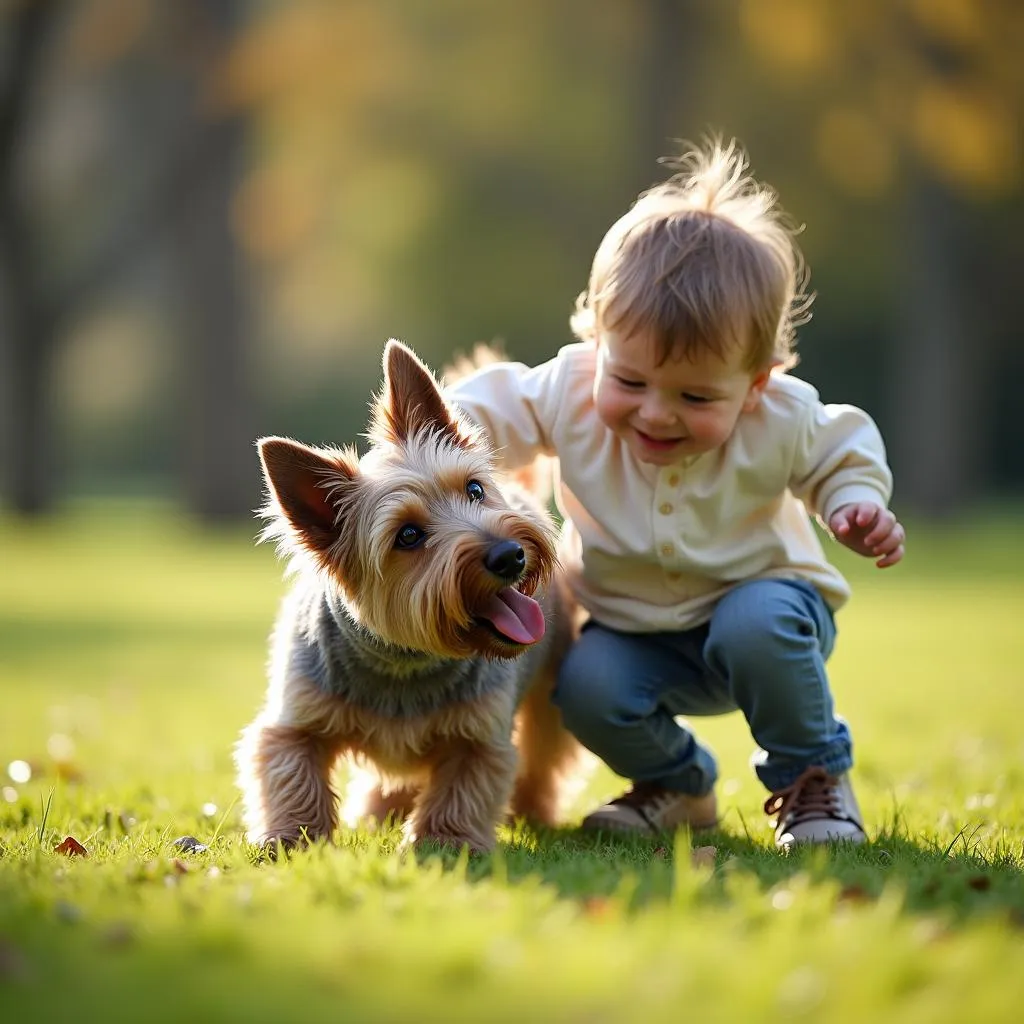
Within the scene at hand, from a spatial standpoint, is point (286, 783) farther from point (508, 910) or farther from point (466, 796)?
point (508, 910)

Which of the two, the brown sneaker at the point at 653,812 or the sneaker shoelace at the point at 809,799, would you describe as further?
the brown sneaker at the point at 653,812

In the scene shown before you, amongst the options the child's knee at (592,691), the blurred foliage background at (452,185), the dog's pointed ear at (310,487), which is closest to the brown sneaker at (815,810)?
the child's knee at (592,691)

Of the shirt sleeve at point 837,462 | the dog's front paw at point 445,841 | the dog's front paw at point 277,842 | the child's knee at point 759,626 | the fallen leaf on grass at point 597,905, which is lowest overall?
the dog's front paw at point 277,842

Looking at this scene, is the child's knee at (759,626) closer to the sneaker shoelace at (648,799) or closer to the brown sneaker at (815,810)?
the brown sneaker at (815,810)

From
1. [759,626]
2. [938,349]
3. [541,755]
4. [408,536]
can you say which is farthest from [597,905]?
[938,349]

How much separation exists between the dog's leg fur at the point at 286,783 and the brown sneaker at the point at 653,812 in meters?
0.91

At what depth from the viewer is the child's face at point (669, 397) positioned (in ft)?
13.3

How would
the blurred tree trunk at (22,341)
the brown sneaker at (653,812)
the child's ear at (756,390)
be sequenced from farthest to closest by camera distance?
the blurred tree trunk at (22,341) → the brown sneaker at (653,812) → the child's ear at (756,390)

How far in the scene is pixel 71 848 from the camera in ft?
11.8

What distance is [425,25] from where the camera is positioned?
2616 centimetres

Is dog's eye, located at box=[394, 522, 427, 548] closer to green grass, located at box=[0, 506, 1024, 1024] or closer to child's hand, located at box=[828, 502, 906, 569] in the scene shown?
green grass, located at box=[0, 506, 1024, 1024]

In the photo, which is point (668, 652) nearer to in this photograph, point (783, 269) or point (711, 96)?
point (783, 269)

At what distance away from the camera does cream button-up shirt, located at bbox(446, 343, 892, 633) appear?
4.30 m

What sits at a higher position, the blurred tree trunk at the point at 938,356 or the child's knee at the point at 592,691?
the blurred tree trunk at the point at 938,356
